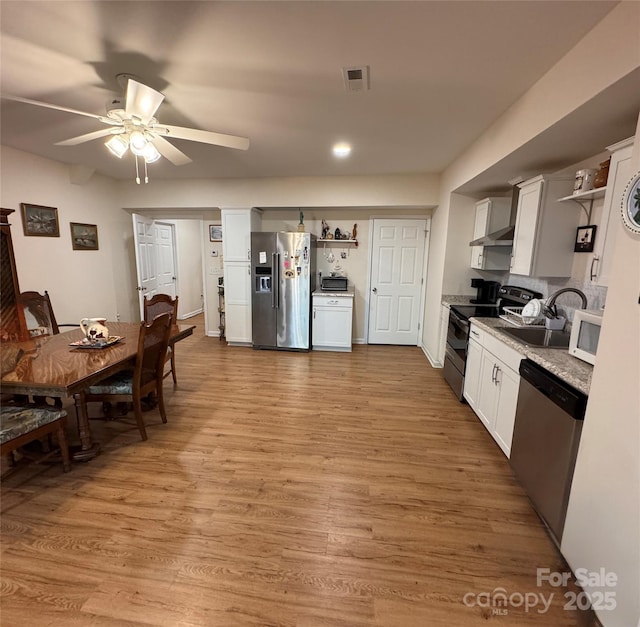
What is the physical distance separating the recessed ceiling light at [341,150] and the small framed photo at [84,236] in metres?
3.60

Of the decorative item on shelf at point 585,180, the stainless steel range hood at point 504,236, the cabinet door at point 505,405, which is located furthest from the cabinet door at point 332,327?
the decorative item on shelf at point 585,180

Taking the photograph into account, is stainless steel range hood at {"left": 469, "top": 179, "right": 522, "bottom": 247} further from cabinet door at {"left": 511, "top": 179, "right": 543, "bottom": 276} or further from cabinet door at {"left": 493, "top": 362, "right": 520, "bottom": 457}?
cabinet door at {"left": 493, "top": 362, "right": 520, "bottom": 457}

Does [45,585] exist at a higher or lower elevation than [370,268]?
lower

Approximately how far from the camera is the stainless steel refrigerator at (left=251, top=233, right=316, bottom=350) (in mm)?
4422

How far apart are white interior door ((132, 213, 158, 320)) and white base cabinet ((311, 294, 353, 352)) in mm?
2737

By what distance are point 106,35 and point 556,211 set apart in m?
3.16

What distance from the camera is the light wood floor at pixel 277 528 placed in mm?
1323

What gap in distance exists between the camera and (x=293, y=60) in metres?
1.71

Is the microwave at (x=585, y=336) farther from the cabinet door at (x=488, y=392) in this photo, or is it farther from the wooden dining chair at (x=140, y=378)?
the wooden dining chair at (x=140, y=378)

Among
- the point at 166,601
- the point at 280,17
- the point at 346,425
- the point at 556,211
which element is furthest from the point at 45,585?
the point at 556,211

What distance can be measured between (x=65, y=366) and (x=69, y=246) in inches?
112

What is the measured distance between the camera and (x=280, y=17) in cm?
140

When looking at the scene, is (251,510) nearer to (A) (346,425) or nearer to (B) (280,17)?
(A) (346,425)

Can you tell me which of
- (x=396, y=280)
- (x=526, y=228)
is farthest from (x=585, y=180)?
(x=396, y=280)
